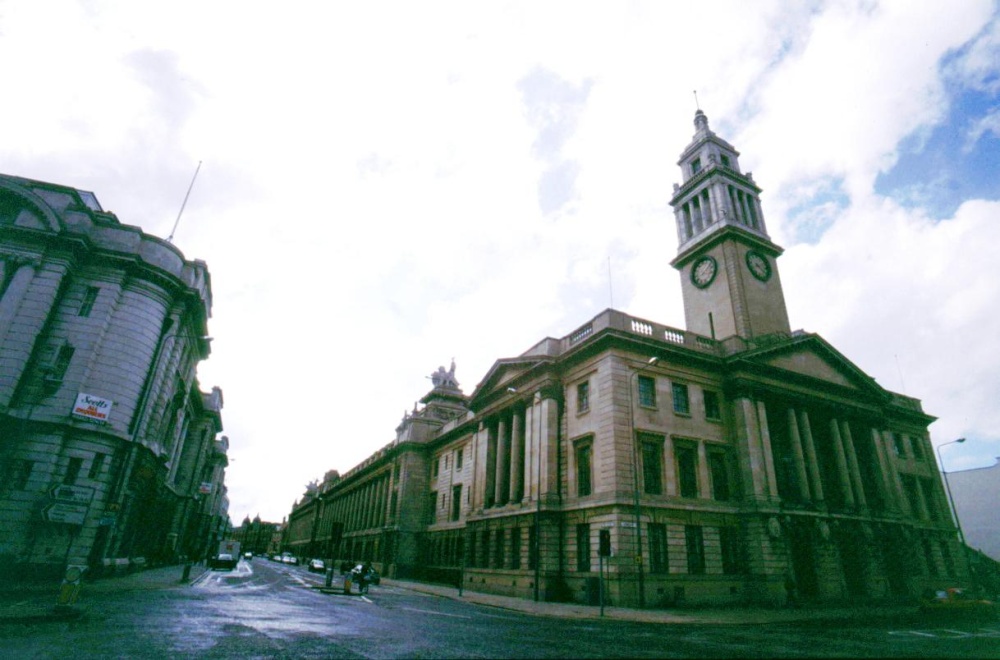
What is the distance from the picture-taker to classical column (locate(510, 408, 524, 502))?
116 ft

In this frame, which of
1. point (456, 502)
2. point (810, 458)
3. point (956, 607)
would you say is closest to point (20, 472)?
point (456, 502)

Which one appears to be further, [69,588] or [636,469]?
[636,469]

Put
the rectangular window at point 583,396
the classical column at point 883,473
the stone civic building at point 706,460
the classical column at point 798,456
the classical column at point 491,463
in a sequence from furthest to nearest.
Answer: the classical column at point 491,463, the classical column at point 883,473, the classical column at point 798,456, the rectangular window at point 583,396, the stone civic building at point 706,460

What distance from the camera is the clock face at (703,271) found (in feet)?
140

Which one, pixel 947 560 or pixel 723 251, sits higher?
pixel 723 251

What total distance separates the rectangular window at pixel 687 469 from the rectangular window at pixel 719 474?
1141 mm

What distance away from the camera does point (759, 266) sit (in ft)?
141

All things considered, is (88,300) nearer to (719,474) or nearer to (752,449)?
(719,474)

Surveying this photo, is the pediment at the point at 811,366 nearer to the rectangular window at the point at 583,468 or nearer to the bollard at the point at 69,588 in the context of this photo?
the rectangular window at the point at 583,468

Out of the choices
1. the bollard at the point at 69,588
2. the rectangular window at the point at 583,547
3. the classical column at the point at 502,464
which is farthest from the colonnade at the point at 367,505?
the bollard at the point at 69,588

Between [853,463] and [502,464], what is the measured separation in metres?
24.5

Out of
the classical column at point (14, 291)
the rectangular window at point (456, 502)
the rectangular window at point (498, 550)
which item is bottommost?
the rectangular window at point (498, 550)

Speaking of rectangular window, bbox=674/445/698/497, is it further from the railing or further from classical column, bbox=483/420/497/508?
classical column, bbox=483/420/497/508

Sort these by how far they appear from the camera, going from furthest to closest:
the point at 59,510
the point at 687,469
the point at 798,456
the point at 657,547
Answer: the point at 798,456
the point at 687,469
the point at 657,547
the point at 59,510
